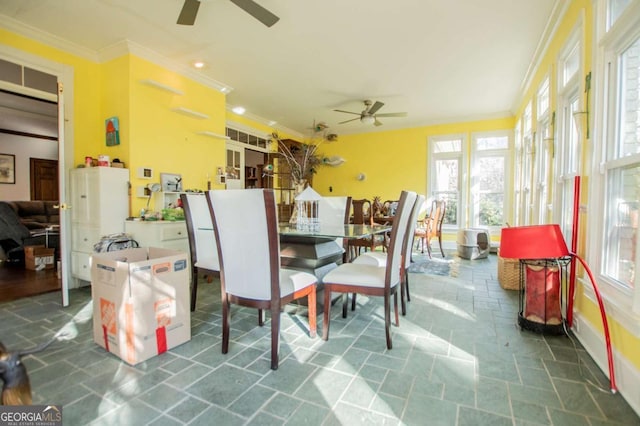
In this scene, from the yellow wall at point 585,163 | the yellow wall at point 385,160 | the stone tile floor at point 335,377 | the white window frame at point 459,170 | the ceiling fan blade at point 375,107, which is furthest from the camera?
the yellow wall at point 385,160

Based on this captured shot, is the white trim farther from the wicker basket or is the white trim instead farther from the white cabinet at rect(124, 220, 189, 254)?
A: the wicker basket

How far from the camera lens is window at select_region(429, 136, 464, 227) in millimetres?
6668

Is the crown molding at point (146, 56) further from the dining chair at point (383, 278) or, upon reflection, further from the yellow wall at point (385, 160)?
the yellow wall at point (385, 160)

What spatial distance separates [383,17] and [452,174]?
4.53m

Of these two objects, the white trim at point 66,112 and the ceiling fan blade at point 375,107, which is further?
the ceiling fan blade at point 375,107

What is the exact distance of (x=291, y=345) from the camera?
2.07m

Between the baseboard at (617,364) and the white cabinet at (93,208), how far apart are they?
4.38 metres

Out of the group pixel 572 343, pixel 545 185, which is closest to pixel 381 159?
pixel 545 185

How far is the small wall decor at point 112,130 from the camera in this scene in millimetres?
3626

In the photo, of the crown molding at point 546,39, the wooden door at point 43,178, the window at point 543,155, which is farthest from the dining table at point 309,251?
the wooden door at point 43,178

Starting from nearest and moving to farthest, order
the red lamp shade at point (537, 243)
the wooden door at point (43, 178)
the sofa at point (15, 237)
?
the red lamp shade at point (537, 243), the sofa at point (15, 237), the wooden door at point (43, 178)

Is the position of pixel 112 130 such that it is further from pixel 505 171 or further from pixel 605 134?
pixel 505 171

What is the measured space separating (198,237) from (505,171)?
608 centimetres

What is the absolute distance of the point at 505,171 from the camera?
621 cm
